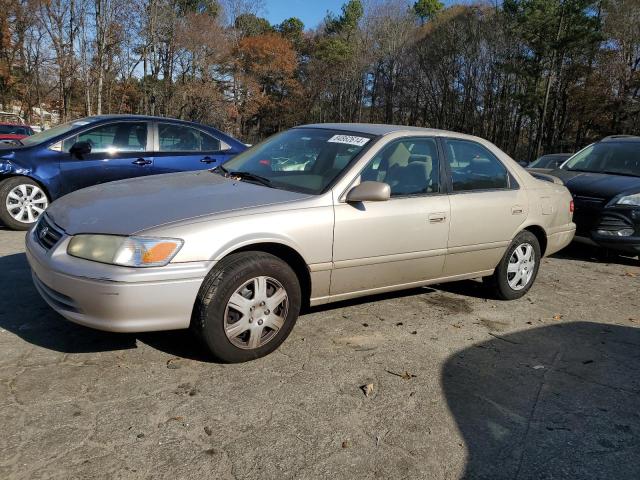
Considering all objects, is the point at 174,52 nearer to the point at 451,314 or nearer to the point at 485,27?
the point at 485,27

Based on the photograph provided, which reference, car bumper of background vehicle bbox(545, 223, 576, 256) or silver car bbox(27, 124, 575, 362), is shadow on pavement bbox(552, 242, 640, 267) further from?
silver car bbox(27, 124, 575, 362)

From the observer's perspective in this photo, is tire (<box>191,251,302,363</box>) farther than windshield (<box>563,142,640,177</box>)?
No

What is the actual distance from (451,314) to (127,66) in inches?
1384

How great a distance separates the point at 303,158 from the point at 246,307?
4.73ft

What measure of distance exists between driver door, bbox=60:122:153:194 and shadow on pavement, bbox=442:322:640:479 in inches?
199

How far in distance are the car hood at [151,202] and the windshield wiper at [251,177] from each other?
3.8 inches

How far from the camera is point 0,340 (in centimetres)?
348

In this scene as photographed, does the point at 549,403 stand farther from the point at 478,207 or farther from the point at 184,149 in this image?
the point at 184,149

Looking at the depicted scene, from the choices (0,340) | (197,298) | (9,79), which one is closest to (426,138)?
(197,298)

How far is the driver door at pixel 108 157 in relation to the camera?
684 centimetres

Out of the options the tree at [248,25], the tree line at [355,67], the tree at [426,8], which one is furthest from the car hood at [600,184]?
the tree at [426,8]

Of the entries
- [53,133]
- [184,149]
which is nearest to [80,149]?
[53,133]

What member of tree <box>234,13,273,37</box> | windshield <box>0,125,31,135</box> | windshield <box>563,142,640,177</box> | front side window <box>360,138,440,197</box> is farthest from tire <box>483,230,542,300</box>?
tree <box>234,13,273,37</box>

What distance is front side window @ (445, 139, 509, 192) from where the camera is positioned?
4.54 m
